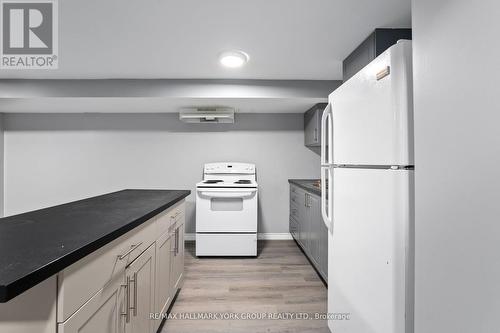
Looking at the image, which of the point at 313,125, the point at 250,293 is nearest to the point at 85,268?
the point at 250,293

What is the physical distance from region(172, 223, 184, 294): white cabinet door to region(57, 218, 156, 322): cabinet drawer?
0.70 m

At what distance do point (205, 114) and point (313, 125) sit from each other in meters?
1.47

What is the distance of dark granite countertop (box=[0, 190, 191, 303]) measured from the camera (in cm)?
60

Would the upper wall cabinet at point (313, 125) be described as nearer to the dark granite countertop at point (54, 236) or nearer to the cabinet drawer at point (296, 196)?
the cabinet drawer at point (296, 196)

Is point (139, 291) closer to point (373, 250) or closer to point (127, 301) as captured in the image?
point (127, 301)

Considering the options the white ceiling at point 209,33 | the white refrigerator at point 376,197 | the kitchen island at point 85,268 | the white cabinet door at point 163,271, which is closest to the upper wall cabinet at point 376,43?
the white ceiling at point 209,33

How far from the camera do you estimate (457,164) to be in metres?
0.63

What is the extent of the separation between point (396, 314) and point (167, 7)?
199cm

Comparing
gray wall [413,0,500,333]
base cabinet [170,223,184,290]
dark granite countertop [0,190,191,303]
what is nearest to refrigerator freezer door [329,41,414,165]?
gray wall [413,0,500,333]

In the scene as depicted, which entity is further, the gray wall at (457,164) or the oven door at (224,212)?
the oven door at (224,212)

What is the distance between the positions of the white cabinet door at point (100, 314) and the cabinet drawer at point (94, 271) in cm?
2

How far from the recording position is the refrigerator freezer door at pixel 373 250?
890 millimetres

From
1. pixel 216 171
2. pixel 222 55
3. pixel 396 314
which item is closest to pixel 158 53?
pixel 222 55

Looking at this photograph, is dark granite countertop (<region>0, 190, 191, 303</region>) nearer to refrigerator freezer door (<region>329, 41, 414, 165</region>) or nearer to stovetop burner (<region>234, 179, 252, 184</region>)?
refrigerator freezer door (<region>329, 41, 414, 165</region>)
